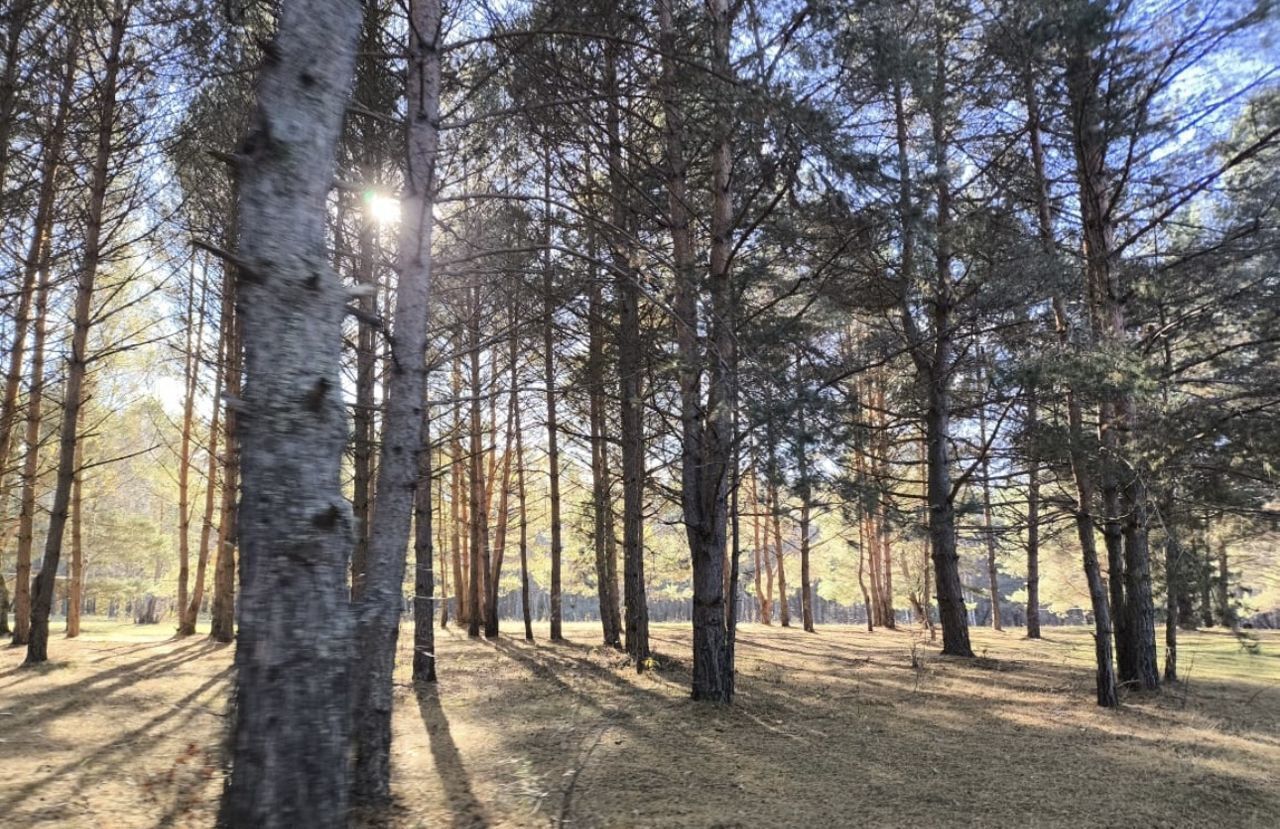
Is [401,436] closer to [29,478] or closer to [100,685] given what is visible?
[100,685]

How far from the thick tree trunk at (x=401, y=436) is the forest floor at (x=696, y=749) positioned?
0.56m

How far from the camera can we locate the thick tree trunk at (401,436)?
4.33 m

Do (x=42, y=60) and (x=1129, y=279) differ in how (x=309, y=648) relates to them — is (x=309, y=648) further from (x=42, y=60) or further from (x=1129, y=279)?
(x=1129, y=279)

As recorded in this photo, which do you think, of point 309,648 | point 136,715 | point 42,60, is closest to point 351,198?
point 42,60

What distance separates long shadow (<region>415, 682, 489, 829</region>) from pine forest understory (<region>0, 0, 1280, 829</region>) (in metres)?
0.05

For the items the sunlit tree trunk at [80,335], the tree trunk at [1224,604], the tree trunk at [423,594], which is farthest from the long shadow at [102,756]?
the tree trunk at [1224,604]

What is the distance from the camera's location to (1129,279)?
9516mm

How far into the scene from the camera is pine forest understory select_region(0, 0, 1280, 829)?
2768 mm

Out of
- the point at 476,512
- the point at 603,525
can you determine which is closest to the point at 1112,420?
the point at 603,525

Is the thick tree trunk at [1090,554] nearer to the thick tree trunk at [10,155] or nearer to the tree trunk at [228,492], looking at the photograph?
the thick tree trunk at [10,155]

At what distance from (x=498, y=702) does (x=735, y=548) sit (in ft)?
10.6

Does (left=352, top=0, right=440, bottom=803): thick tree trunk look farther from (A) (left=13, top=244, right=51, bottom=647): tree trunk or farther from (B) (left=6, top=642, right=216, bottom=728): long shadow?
(A) (left=13, top=244, right=51, bottom=647): tree trunk

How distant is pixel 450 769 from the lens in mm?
5301

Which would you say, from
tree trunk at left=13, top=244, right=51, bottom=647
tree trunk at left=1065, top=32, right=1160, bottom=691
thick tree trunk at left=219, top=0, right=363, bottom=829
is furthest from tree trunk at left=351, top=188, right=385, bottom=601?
tree trunk at left=1065, top=32, right=1160, bottom=691
